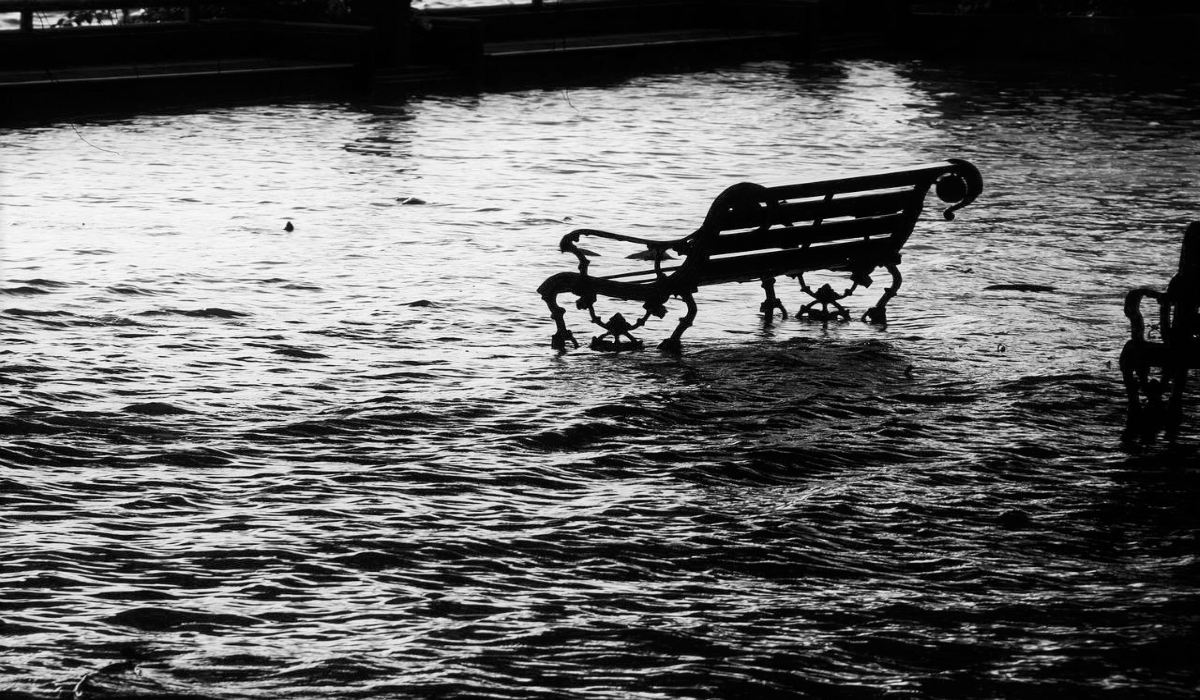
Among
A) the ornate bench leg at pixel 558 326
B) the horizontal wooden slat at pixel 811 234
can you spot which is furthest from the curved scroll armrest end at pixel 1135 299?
the ornate bench leg at pixel 558 326

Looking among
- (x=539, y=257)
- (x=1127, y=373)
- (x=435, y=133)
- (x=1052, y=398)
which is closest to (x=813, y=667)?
(x=1127, y=373)

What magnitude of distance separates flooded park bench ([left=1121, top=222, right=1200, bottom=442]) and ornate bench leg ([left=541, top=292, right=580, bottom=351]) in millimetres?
2755

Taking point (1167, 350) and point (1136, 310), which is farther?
point (1136, 310)

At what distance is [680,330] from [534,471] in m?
1.96

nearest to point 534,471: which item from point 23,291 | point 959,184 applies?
point 959,184

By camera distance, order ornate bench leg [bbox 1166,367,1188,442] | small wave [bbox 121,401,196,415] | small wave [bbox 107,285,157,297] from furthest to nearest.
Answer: small wave [bbox 107,285,157,297] < small wave [bbox 121,401,196,415] < ornate bench leg [bbox 1166,367,1188,442]

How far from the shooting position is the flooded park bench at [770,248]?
25.3 ft

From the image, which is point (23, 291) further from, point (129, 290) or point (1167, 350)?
point (1167, 350)

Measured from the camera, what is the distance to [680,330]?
25.6 ft

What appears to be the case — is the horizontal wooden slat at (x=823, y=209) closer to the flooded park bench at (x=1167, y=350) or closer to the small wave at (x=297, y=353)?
the flooded park bench at (x=1167, y=350)

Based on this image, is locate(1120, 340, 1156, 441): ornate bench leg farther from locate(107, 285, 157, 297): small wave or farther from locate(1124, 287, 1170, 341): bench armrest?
locate(107, 285, 157, 297): small wave

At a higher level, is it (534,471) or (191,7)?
(191,7)

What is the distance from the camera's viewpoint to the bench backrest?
25.1 feet

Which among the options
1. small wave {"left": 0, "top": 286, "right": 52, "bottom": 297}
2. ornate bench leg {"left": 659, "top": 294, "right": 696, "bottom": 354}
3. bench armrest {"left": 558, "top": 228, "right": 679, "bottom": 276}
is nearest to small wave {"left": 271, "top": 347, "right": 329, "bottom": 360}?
bench armrest {"left": 558, "top": 228, "right": 679, "bottom": 276}
